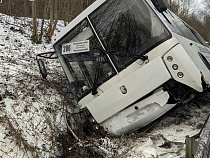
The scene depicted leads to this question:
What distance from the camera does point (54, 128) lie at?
6453 mm

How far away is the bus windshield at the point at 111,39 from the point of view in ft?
19.1

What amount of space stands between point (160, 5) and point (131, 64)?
3.41 ft

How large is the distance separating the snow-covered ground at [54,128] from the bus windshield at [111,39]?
895 millimetres

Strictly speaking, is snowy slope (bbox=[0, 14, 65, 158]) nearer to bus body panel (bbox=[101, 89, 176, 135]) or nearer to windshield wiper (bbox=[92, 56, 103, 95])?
windshield wiper (bbox=[92, 56, 103, 95])

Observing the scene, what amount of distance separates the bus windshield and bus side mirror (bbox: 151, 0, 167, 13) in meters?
0.12

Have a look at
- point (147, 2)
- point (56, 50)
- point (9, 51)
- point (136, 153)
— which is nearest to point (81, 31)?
point (56, 50)

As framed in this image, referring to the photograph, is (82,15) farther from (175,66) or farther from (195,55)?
(195,55)

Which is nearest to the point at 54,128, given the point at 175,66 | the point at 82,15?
the point at 82,15

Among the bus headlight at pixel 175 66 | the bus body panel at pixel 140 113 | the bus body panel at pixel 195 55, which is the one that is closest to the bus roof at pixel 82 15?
the bus body panel at pixel 195 55

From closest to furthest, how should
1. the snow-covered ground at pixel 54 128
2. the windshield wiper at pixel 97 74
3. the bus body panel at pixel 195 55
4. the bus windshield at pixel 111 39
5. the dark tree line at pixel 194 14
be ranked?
the snow-covered ground at pixel 54 128
the bus body panel at pixel 195 55
the bus windshield at pixel 111 39
the windshield wiper at pixel 97 74
the dark tree line at pixel 194 14

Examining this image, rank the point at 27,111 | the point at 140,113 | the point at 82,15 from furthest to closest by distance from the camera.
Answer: the point at 27,111 → the point at 82,15 → the point at 140,113

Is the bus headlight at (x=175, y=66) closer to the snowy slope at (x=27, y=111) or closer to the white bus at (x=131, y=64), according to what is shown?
the white bus at (x=131, y=64)

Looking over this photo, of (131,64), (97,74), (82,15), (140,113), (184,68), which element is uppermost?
(82,15)

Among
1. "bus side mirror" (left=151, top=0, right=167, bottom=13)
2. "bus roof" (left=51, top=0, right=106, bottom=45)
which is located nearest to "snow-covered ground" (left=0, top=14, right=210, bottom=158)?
"bus roof" (left=51, top=0, right=106, bottom=45)
